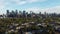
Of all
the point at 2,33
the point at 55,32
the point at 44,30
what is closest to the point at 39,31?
the point at 44,30

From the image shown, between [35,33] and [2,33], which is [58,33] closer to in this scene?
[35,33]

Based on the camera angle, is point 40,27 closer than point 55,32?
No

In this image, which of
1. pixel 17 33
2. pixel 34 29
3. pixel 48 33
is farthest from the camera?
pixel 34 29

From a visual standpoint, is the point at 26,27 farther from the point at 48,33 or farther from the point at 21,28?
the point at 48,33

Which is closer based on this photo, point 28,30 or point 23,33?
point 23,33

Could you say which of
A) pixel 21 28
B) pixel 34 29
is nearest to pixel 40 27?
pixel 34 29

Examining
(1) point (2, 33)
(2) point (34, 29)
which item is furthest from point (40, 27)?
(1) point (2, 33)

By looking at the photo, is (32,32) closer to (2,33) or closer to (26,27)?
(26,27)

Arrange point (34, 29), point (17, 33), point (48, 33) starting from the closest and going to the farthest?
point (48, 33), point (17, 33), point (34, 29)
